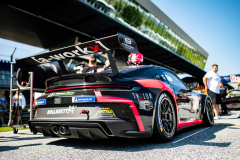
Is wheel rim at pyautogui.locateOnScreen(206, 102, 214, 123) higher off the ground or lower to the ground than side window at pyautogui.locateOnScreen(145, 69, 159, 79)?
lower

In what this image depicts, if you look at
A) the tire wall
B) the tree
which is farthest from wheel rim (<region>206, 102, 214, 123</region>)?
the tree

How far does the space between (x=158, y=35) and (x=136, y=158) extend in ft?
77.7

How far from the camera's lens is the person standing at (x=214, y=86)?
21.8 ft

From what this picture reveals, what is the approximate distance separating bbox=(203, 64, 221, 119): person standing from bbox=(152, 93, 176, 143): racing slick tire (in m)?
4.01

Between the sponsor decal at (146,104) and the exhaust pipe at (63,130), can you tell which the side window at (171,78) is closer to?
the sponsor decal at (146,104)

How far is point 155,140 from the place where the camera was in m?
2.89

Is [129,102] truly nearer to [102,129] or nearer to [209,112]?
[102,129]

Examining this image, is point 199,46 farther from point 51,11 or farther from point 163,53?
point 51,11

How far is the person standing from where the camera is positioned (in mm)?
6656

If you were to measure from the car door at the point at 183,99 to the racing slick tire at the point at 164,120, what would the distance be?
0.94 ft

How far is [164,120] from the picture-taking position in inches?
118

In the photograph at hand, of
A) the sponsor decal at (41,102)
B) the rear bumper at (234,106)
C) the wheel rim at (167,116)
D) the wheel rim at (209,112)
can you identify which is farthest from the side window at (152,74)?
the rear bumper at (234,106)

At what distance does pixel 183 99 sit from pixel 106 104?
1.74 metres

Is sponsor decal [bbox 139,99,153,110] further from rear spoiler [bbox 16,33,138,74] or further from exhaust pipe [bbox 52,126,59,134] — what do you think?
exhaust pipe [bbox 52,126,59,134]
